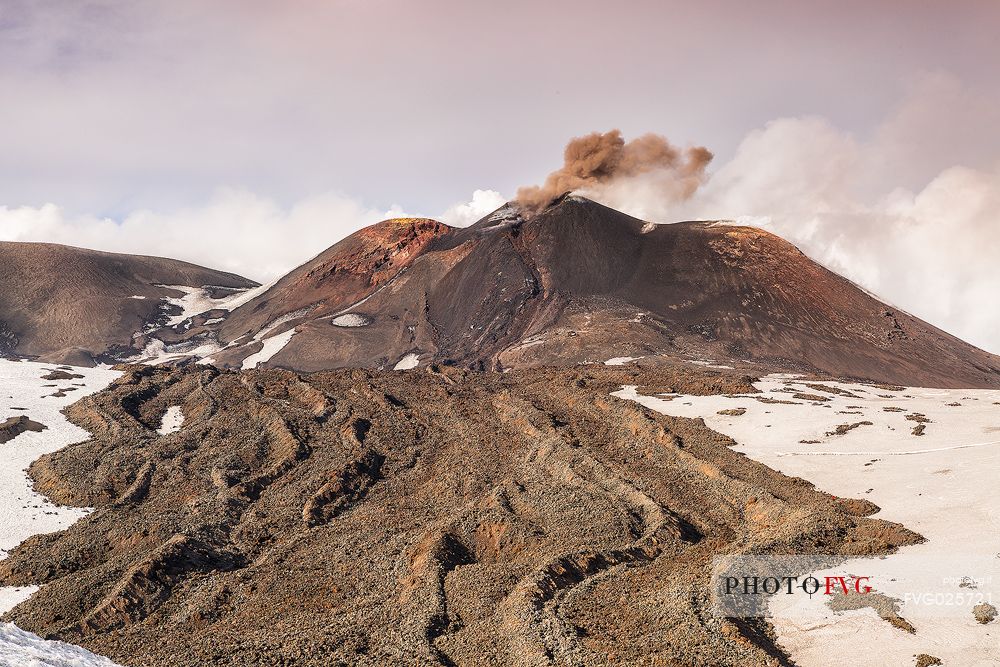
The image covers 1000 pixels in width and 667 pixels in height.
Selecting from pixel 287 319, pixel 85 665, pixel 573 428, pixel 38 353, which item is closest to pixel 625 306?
pixel 573 428

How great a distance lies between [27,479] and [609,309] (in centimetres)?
6500

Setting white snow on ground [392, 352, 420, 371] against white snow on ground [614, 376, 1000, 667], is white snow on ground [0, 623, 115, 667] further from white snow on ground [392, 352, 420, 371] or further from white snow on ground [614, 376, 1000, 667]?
white snow on ground [392, 352, 420, 371]

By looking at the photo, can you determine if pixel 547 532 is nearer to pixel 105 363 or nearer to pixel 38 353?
pixel 105 363

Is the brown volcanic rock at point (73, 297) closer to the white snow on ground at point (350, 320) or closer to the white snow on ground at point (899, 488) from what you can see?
the white snow on ground at point (350, 320)

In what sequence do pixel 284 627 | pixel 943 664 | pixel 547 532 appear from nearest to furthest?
pixel 943 664 < pixel 284 627 < pixel 547 532

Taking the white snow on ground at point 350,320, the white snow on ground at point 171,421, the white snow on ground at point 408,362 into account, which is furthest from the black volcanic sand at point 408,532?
the white snow on ground at point 350,320

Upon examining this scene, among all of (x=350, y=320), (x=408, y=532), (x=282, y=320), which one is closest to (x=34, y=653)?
(x=408, y=532)

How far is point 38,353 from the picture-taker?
125125mm

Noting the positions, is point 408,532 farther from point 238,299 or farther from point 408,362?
point 238,299

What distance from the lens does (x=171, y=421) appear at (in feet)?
154

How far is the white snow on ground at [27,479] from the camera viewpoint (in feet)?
51.2

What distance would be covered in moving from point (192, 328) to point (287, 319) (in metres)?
25.3

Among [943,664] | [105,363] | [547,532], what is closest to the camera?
[943,664]

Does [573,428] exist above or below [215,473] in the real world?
above
